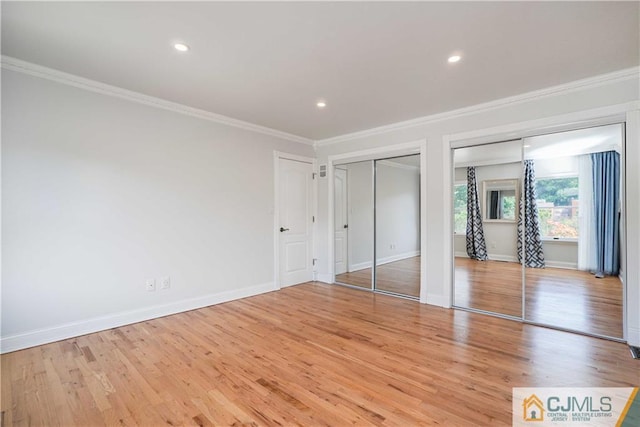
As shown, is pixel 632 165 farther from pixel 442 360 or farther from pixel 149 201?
pixel 149 201

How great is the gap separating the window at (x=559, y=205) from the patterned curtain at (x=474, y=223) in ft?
2.53

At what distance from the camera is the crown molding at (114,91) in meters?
2.64

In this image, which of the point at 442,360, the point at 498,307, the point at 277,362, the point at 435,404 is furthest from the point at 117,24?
the point at 498,307

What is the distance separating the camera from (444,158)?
3.87 metres

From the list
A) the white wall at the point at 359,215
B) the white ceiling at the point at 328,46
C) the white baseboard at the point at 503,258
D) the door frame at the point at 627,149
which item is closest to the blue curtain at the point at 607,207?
the door frame at the point at 627,149

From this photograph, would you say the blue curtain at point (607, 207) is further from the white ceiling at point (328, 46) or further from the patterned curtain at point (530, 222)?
the white ceiling at point (328, 46)

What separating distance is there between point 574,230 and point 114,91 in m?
5.63

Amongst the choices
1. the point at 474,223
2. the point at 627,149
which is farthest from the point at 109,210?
the point at 627,149

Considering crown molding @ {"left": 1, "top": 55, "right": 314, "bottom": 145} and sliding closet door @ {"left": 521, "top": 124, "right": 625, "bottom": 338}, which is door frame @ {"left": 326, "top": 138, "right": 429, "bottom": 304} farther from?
crown molding @ {"left": 1, "top": 55, "right": 314, "bottom": 145}

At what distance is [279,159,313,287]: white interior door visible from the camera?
16.2 ft

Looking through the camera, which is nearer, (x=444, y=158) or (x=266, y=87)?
(x=266, y=87)

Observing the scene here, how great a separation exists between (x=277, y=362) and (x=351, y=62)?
2.64 metres

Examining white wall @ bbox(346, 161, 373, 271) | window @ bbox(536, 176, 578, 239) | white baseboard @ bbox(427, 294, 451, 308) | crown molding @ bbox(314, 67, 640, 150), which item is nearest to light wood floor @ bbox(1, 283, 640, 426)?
white baseboard @ bbox(427, 294, 451, 308)

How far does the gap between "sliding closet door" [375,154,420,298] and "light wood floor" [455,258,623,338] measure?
2.69 feet
